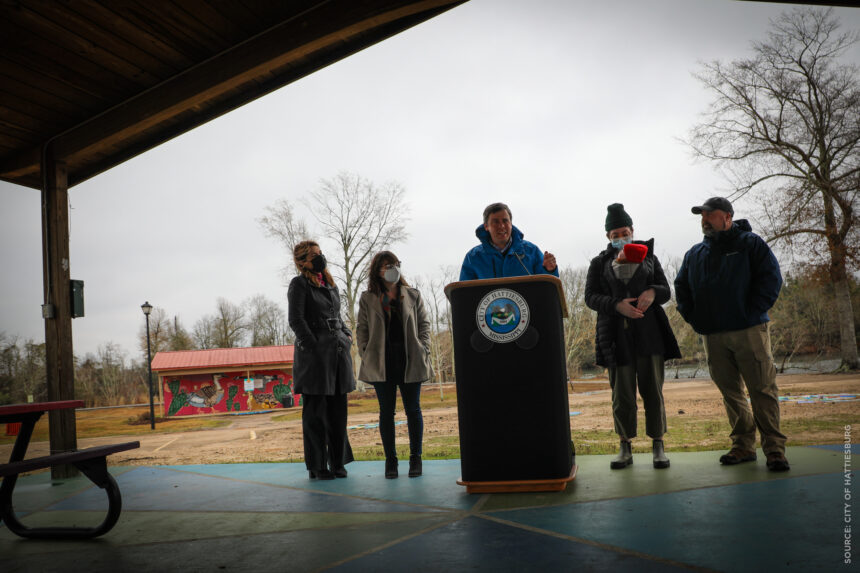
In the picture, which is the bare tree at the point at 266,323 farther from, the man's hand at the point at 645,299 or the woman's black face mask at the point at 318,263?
the man's hand at the point at 645,299

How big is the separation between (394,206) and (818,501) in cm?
2448

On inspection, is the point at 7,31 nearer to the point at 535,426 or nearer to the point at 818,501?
the point at 535,426

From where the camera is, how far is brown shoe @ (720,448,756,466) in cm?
371

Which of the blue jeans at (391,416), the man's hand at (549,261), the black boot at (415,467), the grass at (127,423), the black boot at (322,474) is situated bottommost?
the grass at (127,423)

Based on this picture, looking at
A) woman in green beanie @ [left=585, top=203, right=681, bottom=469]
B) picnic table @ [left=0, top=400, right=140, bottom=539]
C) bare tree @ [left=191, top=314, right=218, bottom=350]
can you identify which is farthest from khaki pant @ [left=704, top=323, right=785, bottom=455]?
bare tree @ [left=191, top=314, right=218, bottom=350]

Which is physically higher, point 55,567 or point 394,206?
point 394,206

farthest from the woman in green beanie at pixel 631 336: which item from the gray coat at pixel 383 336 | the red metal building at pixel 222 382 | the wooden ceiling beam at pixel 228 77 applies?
the red metal building at pixel 222 382

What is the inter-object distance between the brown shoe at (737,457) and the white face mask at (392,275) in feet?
8.36

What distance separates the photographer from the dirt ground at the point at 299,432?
8.87m

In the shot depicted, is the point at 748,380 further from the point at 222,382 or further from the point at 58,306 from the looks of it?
the point at 222,382

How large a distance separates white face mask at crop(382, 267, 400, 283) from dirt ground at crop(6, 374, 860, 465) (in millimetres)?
4020

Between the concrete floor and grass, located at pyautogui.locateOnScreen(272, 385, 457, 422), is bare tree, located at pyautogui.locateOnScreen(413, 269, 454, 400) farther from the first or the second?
the concrete floor

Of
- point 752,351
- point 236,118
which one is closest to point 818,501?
point 752,351

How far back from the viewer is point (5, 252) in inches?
292
